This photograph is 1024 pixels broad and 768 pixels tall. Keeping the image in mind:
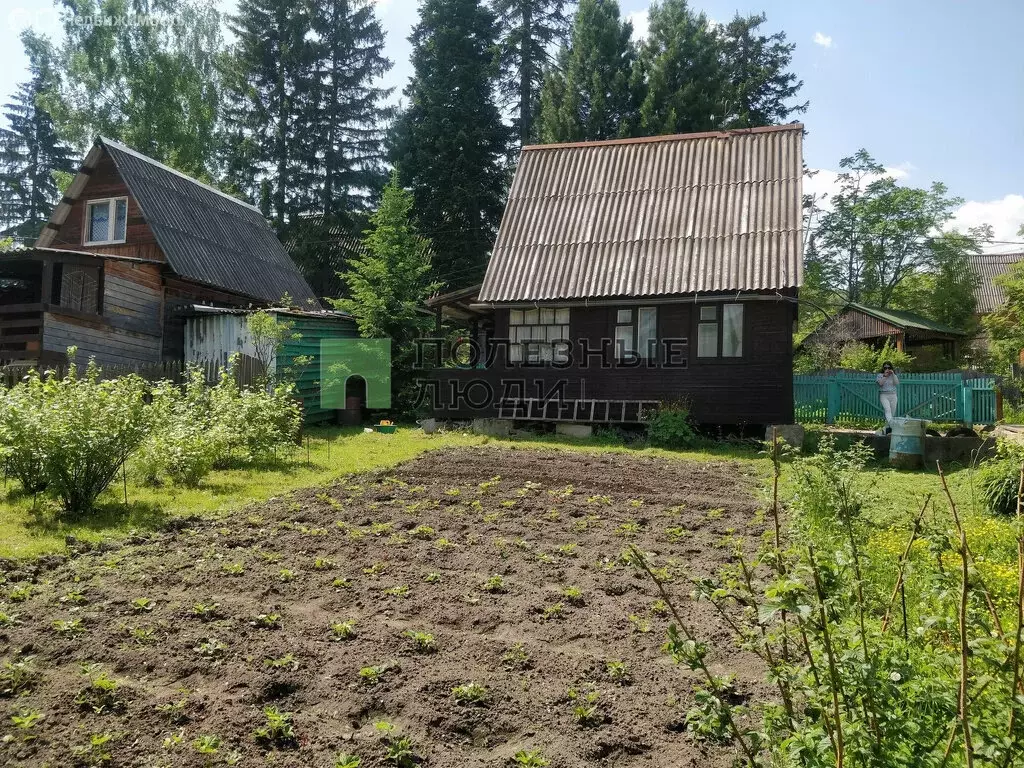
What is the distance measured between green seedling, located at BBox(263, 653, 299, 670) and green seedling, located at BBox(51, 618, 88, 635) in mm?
1183

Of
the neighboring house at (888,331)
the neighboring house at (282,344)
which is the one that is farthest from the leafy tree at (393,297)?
the neighboring house at (888,331)

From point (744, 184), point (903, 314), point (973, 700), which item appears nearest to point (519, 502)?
point (973, 700)

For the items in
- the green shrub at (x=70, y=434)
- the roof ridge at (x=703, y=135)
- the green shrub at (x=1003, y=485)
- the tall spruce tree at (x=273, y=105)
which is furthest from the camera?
the tall spruce tree at (x=273, y=105)

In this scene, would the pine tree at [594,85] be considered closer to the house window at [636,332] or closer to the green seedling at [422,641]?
the house window at [636,332]

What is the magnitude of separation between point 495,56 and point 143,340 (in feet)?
66.0

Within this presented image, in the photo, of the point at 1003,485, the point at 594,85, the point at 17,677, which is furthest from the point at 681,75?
the point at 17,677

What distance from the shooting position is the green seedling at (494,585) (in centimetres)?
498

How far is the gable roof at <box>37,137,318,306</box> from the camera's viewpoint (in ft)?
60.8

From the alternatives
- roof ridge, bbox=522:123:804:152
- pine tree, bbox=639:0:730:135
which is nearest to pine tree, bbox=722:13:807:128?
pine tree, bbox=639:0:730:135

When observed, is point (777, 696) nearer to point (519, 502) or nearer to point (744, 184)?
point (519, 502)

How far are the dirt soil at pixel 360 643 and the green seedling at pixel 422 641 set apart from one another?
49 millimetres

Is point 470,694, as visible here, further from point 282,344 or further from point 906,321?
point 906,321

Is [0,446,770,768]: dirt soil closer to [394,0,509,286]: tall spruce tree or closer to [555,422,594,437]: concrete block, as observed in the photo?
[555,422,594,437]: concrete block

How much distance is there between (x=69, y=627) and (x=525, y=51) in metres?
32.1
